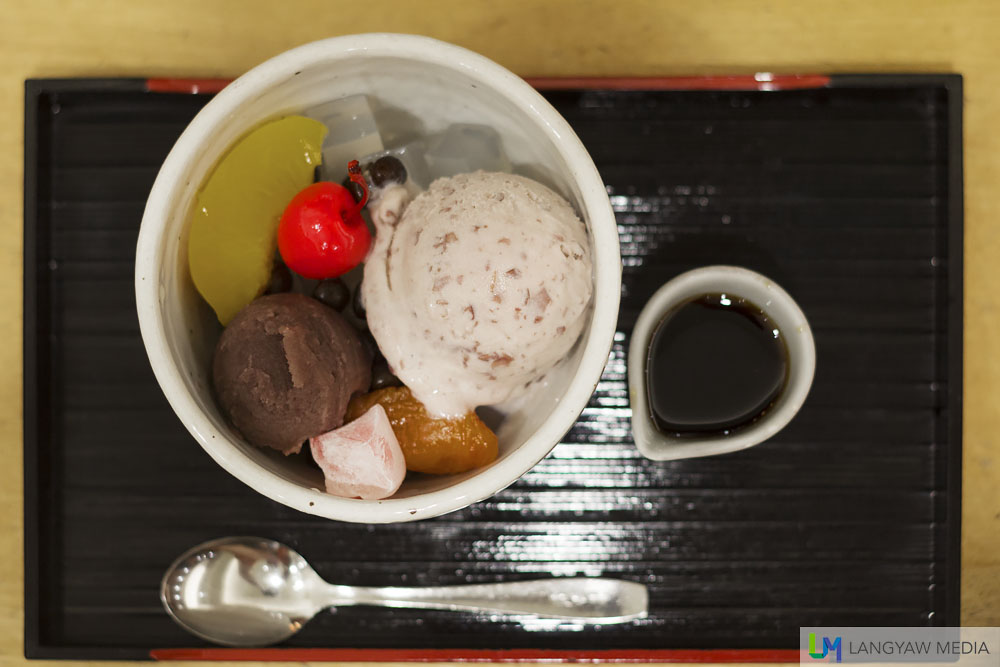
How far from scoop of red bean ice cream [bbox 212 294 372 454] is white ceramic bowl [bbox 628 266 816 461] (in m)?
0.39

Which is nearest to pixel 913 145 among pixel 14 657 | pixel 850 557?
pixel 850 557

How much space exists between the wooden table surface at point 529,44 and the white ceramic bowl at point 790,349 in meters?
0.35

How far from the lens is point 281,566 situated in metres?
1.03

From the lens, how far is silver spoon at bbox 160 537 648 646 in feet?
3.37

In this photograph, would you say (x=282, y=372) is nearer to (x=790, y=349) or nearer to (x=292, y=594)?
(x=292, y=594)

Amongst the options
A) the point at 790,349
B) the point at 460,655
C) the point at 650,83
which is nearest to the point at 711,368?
the point at 790,349

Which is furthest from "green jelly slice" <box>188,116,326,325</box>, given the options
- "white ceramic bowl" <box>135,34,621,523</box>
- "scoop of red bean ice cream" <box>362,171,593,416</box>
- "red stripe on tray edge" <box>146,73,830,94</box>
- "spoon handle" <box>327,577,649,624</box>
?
"spoon handle" <box>327,577,649,624</box>

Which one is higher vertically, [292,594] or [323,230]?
[323,230]

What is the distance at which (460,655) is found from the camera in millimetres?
1034

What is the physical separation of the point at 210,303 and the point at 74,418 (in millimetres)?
424

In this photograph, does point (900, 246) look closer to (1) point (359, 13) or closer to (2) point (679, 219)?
(2) point (679, 219)

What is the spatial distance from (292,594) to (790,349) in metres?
0.81

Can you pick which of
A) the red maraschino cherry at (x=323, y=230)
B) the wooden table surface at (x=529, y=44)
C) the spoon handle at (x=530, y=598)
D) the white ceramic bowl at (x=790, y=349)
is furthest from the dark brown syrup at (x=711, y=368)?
the red maraschino cherry at (x=323, y=230)

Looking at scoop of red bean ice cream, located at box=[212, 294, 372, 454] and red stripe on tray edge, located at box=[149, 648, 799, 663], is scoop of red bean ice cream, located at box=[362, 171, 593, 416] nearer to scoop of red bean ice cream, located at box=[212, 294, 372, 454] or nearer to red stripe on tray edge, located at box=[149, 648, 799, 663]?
scoop of red bean ice cream, located at box=[212, 294, 372, 454]
